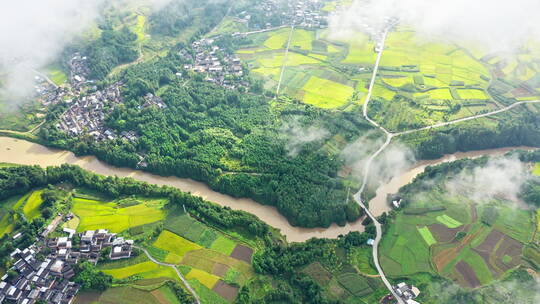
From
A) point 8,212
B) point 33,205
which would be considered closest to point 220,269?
point 33,205

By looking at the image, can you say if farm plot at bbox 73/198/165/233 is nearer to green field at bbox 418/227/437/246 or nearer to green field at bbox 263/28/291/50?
green field at bbox 418/227/437/246

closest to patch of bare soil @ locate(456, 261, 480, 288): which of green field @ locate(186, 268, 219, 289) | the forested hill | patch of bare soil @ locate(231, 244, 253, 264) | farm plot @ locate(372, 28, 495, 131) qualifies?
the forested hill

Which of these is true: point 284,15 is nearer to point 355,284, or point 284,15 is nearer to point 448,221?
point 448,221

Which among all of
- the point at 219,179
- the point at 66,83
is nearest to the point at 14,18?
the point at 66,83

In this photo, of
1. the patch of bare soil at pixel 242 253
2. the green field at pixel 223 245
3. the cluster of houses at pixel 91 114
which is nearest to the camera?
the patch of bare soil at pixel 242 253

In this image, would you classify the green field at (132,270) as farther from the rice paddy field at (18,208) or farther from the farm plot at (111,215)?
the rice paddy field at (18,208)

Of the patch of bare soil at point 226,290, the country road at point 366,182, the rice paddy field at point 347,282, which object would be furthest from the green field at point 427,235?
the patch of bare soil at point 226,290
